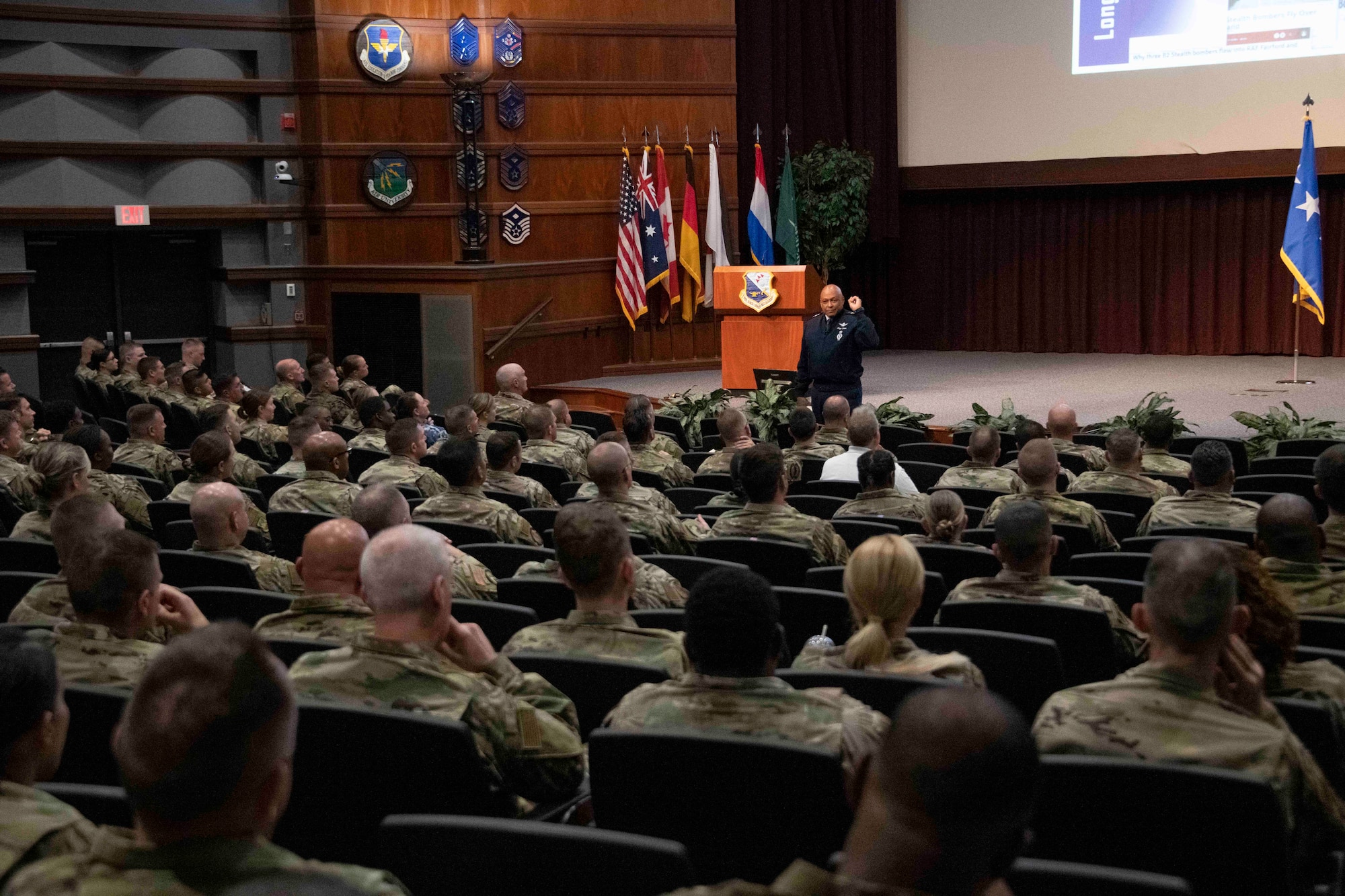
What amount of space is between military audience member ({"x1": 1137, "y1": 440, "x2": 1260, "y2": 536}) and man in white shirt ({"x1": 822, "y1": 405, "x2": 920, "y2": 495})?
1380mm


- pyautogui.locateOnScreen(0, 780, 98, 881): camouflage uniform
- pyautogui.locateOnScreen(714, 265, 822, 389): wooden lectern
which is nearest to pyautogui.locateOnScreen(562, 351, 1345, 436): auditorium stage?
pyautogui.locateOnScreen(714, 265, 822, 389): wooden lectern

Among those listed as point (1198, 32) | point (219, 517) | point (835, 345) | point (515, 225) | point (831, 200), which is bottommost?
point (219, 517)

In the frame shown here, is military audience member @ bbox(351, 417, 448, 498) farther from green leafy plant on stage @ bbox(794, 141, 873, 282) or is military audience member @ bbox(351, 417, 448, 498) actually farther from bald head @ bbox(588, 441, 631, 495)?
green leafy plant on stage @ bbox(794, 141, 873, 282)

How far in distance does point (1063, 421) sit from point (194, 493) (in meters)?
4.35

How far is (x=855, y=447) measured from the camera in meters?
6.77

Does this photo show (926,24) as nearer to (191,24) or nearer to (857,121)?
(857,121)

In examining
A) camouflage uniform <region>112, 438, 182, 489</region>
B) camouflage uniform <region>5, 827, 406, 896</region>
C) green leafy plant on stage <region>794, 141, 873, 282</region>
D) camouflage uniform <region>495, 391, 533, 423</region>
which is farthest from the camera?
green leafy plant on stage <region>794, 141, 873, 282</region>

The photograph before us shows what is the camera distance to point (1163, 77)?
1430 centimetres

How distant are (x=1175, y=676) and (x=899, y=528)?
2660 mm

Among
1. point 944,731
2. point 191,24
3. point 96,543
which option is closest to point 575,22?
point 191,24

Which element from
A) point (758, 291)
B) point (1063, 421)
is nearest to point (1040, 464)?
point (1063, 421)

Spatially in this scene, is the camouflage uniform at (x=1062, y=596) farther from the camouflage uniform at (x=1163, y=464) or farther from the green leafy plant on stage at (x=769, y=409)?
the green leafy plant on stage at (x=769, y=409)

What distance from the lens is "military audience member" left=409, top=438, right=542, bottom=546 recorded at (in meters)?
5.48

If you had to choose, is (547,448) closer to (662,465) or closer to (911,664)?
(662,465)
